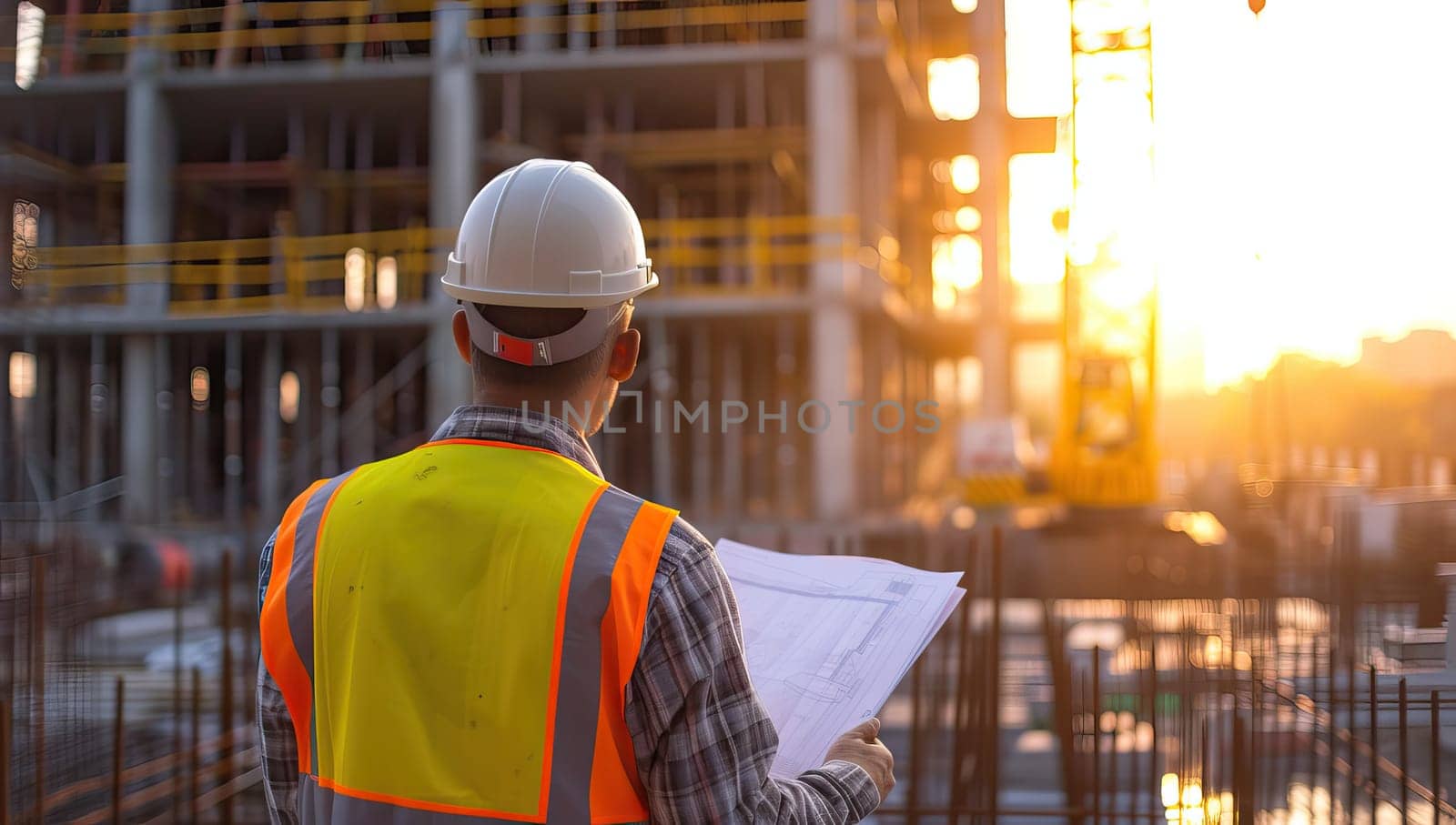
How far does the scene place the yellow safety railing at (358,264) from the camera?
1170 centimetres

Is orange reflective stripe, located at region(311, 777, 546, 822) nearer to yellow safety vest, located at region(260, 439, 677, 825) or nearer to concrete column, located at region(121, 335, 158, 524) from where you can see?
yellow safety vest, located at region(260, 439, 677, 825)

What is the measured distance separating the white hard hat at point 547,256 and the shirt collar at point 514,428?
0.22 ft

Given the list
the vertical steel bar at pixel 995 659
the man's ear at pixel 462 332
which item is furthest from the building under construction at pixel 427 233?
the man's ear at pixel 462 332

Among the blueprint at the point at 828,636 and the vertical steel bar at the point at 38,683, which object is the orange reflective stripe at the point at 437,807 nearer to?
the blueprint at the point at 828,636

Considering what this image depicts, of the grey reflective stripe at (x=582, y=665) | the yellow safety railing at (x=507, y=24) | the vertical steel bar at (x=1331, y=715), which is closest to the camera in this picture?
the grey reflective stripe at (x=582, y=665)

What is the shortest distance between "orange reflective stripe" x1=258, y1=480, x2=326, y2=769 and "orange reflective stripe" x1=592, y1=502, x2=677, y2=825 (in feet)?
1.32

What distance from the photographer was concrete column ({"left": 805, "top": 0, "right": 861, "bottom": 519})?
36.0ft

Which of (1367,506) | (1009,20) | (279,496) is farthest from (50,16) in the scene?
(279,496)

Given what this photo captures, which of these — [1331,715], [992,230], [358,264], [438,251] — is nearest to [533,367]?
[1331,715]

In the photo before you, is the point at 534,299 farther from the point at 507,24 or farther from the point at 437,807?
the point at 507,24

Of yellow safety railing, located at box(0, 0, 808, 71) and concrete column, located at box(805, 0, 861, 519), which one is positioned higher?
yellow safety railing, located at box(0, 0, 808, 71)

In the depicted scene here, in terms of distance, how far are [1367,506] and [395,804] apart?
3.44 metres

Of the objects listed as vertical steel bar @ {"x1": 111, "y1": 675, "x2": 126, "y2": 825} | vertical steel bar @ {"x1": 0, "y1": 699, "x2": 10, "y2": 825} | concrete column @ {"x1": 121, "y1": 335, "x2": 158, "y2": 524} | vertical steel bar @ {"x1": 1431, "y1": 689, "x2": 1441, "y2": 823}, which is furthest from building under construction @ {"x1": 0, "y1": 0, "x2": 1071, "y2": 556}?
vertical steel bar @ {"x1": 1431, "y1": 689, "x2": 1441, "y2": 823}

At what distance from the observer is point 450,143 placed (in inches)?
435
